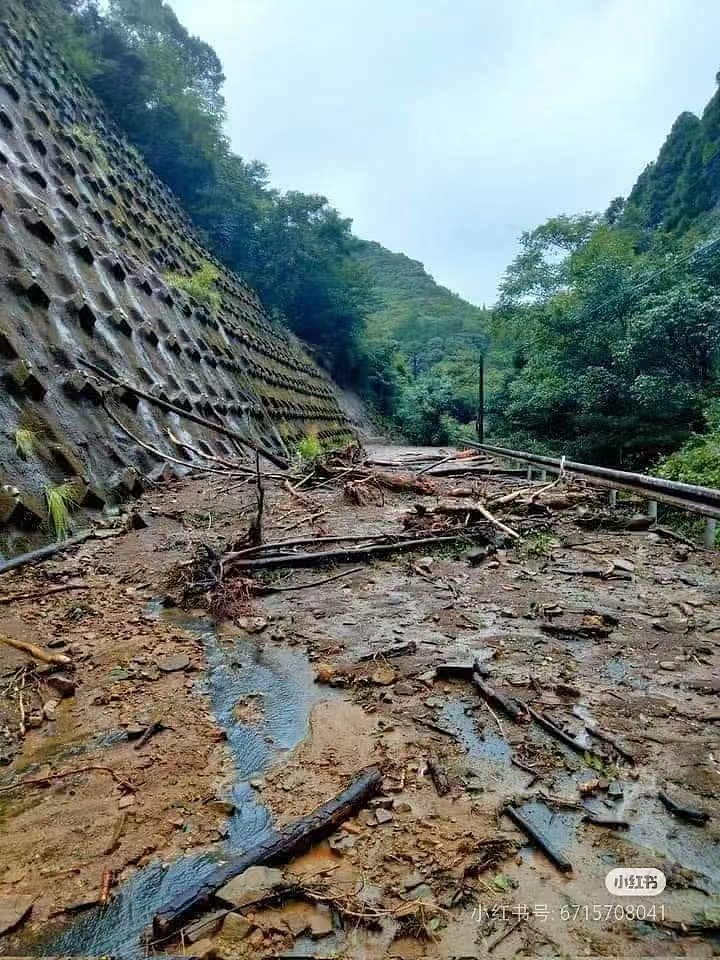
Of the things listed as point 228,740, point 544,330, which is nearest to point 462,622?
point 228,740

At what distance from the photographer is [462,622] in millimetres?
3943

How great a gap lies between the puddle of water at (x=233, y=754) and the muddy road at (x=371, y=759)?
11 mm

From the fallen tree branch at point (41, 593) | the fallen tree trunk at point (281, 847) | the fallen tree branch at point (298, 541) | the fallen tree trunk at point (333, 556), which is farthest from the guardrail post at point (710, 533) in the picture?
the fallen tree branch at point (41, 593)

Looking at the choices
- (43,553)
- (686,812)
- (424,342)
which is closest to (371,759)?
(686,812)

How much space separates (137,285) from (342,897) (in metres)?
12.1

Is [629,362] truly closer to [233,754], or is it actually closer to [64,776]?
[233,754]

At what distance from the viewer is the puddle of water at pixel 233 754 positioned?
5.27 ft

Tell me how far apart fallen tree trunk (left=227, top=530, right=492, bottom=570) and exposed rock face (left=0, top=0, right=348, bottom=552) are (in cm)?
220

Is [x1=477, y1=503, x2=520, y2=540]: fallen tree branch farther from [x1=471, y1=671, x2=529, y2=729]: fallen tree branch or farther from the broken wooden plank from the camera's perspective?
the broken wooden plank

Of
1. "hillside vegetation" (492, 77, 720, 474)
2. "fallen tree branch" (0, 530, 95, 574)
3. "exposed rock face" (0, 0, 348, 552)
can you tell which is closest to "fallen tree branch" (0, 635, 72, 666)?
"fallen tree branch" (0, 530, 95, 574)

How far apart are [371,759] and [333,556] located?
2975 millimetres

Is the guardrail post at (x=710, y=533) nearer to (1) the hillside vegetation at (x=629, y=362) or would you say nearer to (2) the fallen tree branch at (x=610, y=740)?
(1) the hillside vegetation at (x=629, y=362)

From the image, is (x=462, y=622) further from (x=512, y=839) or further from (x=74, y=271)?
(x=74, y=271)

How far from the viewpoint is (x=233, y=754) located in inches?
98.9
